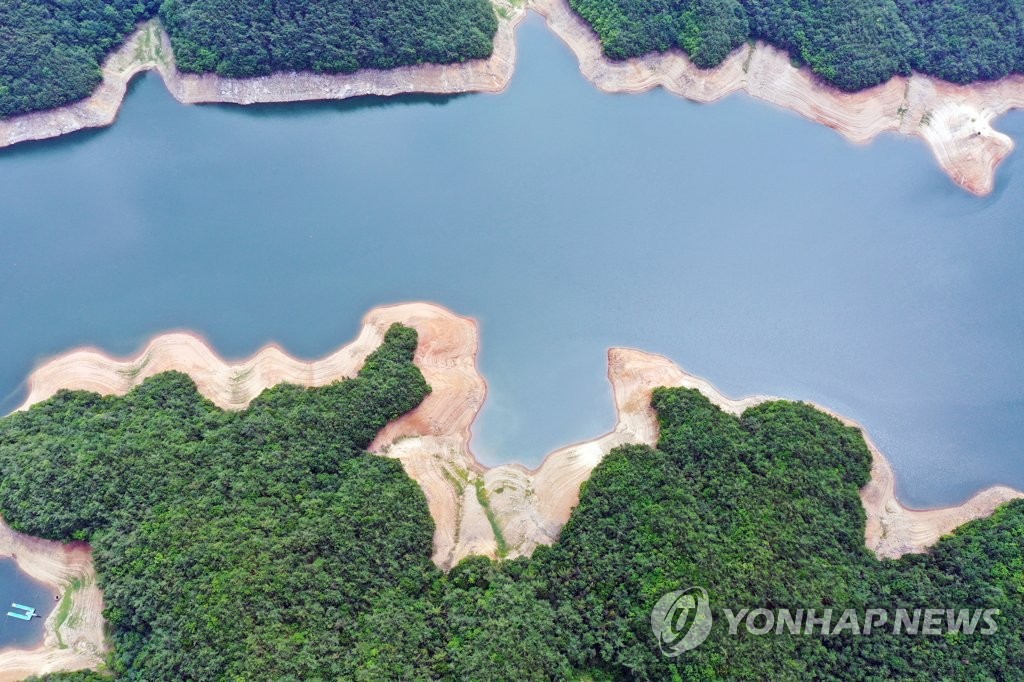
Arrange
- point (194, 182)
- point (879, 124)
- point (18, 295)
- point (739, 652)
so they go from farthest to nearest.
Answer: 1. point (879, 124)
2. point (194, 182)
3. point (18, 295)
4. point (739, 652)

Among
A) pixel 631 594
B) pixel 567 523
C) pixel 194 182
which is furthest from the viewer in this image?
pixel 194 182

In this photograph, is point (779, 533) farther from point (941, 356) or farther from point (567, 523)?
point (941, 356)

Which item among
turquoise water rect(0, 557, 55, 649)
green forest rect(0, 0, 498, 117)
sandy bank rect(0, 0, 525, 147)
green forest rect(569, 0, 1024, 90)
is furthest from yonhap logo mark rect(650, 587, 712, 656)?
green forest rect(0, 0, 498, 117)

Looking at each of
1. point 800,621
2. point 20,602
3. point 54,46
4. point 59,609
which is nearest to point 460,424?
point 800,621

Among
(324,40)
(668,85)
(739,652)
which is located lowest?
(739,652)

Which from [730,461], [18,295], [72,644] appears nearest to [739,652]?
[730,461]

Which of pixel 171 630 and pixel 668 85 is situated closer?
pixel 171 630
